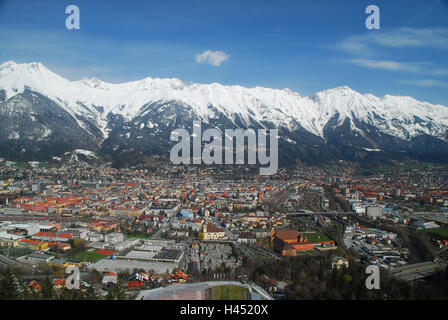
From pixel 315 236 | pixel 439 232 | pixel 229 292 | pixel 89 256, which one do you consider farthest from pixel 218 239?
pixel 439 232

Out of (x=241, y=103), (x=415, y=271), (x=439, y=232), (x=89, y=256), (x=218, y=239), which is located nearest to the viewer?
(x=415, y=271)

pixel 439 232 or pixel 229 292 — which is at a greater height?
pixel 229 292

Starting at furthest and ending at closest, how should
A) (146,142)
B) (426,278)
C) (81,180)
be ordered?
(146,142), (81,180), (426,278)

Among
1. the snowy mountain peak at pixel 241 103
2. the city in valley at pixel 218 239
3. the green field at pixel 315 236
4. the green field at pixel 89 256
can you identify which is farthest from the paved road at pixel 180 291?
the snowy mountain peak at pixel 241 103

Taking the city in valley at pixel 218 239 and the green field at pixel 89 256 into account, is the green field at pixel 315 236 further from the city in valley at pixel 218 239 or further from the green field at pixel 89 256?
the green field at pixel 89 256

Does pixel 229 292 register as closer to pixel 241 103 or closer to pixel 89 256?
pixel 89 256

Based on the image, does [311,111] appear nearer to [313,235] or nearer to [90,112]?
[90,112]
